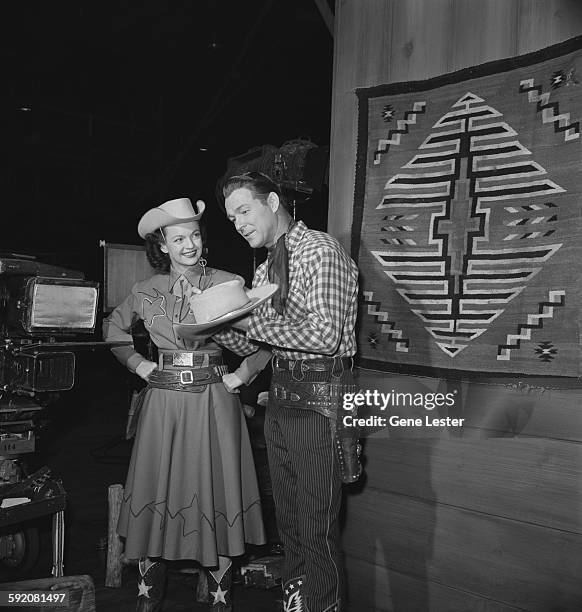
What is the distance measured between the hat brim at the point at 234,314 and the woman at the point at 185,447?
0.38m

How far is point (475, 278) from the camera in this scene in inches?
98.7

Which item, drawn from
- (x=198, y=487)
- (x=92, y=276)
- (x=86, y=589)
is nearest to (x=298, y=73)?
(x=198, y=487)

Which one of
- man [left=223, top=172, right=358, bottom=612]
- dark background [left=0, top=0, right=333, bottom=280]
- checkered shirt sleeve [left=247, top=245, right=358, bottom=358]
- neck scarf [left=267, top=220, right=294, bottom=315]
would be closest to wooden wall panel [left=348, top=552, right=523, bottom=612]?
man [left=223, top=172, right=358, bottom=612]

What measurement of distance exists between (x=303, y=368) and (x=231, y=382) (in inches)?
20.9

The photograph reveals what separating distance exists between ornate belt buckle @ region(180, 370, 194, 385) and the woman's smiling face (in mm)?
416

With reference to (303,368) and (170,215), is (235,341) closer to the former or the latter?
(303,368)

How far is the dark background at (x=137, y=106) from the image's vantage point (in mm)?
5457

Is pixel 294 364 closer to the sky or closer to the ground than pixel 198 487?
closer to the sky

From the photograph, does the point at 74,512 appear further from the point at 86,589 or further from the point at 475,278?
the point at 475,278

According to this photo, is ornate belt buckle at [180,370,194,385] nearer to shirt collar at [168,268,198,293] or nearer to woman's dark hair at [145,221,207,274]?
shirt collar at [168,268,198,293]

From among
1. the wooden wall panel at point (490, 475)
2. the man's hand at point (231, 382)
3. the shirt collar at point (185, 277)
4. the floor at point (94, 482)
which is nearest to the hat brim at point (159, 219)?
the shirt collar at point (185, 277)

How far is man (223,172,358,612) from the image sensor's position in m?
2.14

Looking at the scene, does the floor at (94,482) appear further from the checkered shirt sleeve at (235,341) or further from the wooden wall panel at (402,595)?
the checkered shirt sleeve at (235,341)

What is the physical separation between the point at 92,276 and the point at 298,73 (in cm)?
599
